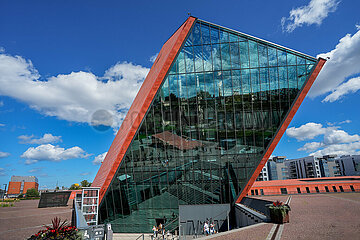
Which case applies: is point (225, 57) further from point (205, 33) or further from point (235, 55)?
point (205, 33)

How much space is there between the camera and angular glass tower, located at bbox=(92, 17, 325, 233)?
19328 millimetres

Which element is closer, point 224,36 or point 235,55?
point 235,55

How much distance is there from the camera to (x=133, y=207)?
66.2 feet

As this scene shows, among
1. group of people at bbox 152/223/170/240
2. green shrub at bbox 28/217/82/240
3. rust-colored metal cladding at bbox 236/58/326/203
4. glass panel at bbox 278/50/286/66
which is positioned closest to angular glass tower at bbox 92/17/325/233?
glass panel at bbox 278/50/286/66

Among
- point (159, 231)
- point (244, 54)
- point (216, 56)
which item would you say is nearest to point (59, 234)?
point (159, 231)

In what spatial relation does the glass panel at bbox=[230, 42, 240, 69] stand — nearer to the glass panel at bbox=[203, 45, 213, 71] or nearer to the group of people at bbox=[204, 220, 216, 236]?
the glass panel at bbox=[203, 45, 213, 71]

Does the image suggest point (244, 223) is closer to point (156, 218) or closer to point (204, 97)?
point (156, 218)

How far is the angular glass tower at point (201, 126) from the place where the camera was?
1933 centimetres

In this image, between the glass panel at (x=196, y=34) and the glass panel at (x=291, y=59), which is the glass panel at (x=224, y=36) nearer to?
the glass panel at (x=196, y=34)

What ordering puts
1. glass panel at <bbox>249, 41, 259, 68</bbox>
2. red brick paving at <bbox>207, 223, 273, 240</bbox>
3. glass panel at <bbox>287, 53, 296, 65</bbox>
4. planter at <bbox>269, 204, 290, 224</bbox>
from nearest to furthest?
red brick paving at <bbox>207, 223, 273, 240</bbox>
planter at <bbox>269, 204, 290, 224</bbox>
glass panel at <bbox>287, 53, 296, 65</bbox>
glass panel at <bbox>249, 41, 259, 68</bbox>

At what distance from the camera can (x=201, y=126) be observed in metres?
19.6

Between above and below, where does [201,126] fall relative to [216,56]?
below

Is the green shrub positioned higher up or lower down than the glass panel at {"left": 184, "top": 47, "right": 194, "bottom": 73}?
lower down

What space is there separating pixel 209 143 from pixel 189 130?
2264 millimetres
